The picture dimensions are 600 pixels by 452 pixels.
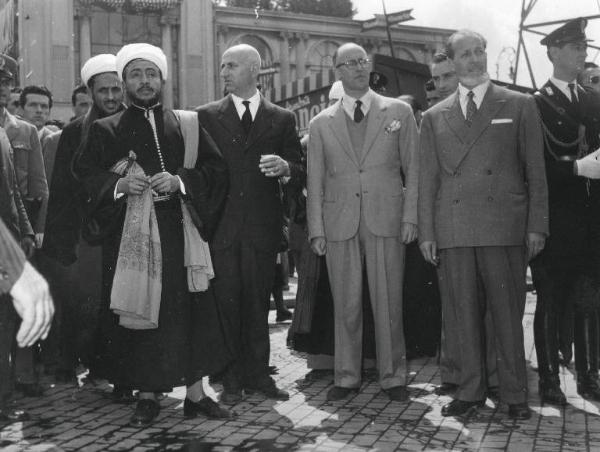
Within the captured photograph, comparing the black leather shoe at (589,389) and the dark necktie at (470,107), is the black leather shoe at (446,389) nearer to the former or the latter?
the black leather shoe at (589,389)

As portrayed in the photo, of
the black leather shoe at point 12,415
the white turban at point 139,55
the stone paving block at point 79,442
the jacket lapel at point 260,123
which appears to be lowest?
the stone paving block at point 79,442

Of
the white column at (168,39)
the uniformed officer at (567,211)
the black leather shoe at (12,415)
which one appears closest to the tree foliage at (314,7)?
the white column at (168,39)

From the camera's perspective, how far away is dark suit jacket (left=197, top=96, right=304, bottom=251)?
627cm

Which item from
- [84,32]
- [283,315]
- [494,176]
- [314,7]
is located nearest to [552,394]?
[494,176]

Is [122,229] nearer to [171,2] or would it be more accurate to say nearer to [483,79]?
[483,79]

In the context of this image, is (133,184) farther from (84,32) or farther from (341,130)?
(84,32)

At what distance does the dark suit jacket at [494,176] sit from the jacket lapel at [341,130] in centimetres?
75

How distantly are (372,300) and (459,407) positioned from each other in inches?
38.8

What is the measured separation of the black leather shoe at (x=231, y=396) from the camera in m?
6.02

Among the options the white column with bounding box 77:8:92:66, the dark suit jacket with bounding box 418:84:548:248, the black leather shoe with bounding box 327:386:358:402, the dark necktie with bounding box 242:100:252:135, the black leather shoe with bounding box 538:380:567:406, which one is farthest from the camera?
the white column with bounding box 77:8:92:66

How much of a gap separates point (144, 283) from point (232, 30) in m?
28.2

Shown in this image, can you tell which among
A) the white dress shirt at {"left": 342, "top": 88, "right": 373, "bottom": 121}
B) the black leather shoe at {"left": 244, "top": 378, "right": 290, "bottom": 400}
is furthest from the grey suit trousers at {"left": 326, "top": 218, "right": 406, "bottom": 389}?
the white dress shirt at {"left": 342, "top": 88, "right": 373, "bottom": 121}

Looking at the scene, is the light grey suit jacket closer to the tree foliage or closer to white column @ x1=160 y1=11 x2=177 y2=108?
white column @ x1=160 y1=11 x2=177 y2=108

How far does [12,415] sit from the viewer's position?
5.60m
